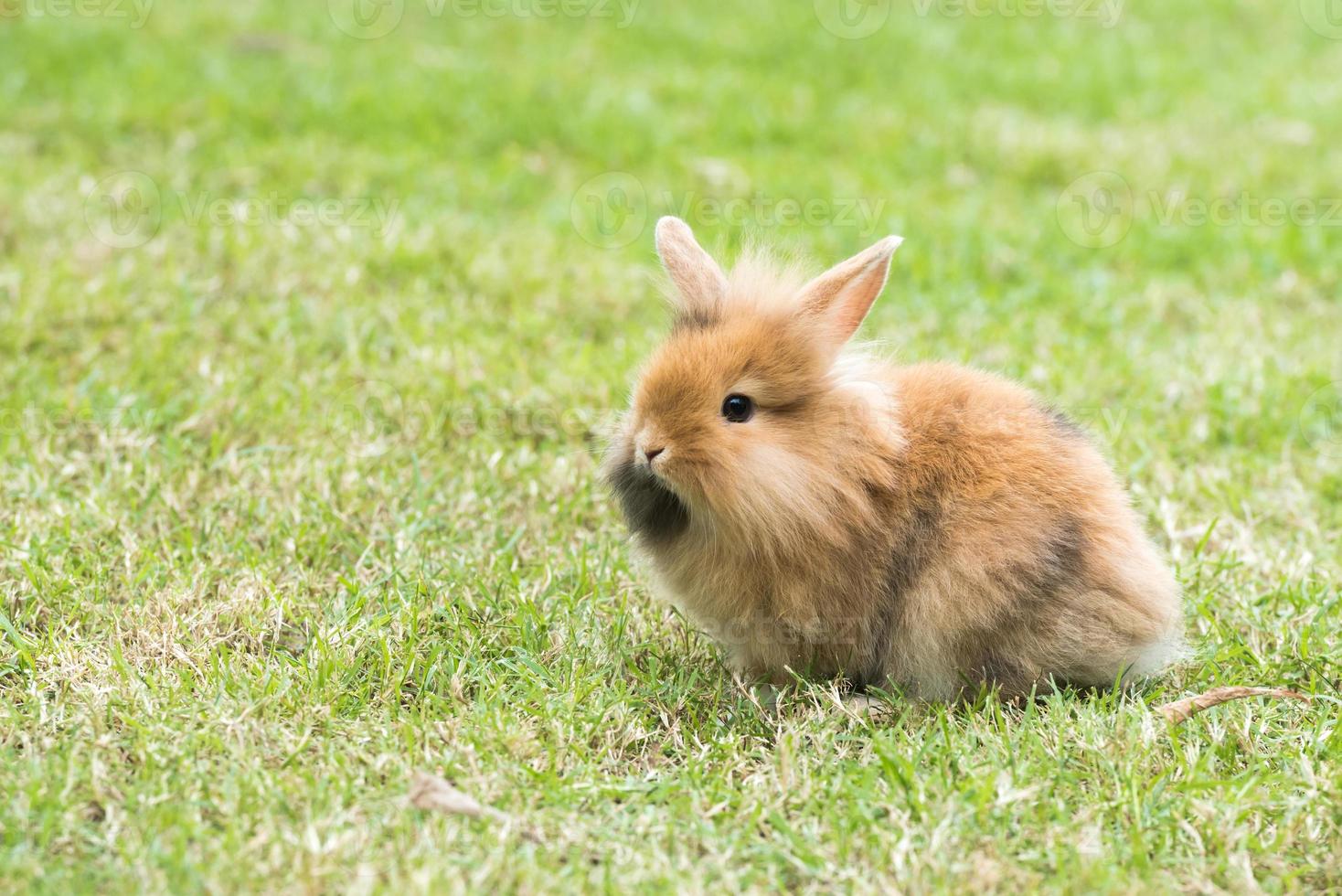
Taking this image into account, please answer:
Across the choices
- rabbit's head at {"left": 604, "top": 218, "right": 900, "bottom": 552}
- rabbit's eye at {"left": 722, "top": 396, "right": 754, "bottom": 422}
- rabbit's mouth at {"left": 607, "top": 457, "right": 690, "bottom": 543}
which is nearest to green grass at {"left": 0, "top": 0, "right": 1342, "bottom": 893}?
rabbit's mouth at {"left": 607, "top": 457, "right": 690, "bottom": 543}

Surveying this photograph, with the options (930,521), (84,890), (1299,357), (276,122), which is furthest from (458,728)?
(276,122)

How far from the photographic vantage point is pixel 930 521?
3.26 meters

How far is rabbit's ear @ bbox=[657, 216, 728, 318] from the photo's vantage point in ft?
11.2

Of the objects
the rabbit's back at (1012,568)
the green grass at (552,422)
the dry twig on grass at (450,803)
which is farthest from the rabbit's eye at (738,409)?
the dry twig on grass at (450,803)

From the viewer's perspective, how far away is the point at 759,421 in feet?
10.3

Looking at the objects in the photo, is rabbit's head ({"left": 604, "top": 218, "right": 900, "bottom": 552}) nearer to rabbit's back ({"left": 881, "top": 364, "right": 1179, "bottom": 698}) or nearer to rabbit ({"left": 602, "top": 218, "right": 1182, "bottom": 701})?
rabbit ({"left": 602, "top": 218, "right": 1182, "bottom": 701})

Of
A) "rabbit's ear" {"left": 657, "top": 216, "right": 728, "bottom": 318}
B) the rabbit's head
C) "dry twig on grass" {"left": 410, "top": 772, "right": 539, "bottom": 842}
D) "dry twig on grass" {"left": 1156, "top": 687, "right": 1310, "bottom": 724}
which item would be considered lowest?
Answer: "dry twig on grass" {"left": 410, "top": 772, "right": 539, "bottom": 842}

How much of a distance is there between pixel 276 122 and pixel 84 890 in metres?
5.69

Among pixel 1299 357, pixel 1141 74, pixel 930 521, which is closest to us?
pixel 930 521

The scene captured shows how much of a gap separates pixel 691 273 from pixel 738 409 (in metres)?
0.48

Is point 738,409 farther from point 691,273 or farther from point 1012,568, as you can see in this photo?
point 1012,568

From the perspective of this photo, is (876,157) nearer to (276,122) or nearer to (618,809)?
(276,122)

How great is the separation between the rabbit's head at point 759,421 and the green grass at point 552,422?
507mm

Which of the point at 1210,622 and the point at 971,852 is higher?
the point at 1210,622
